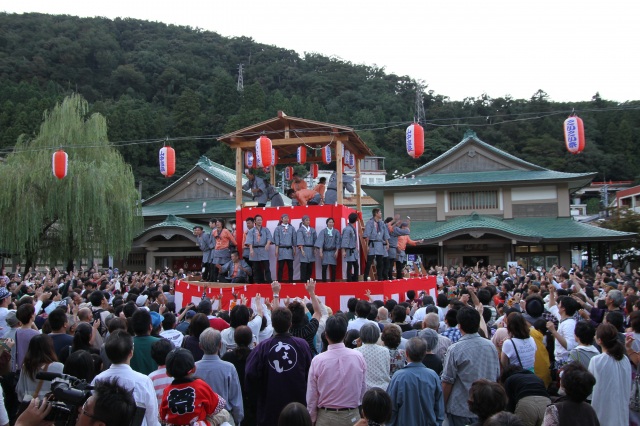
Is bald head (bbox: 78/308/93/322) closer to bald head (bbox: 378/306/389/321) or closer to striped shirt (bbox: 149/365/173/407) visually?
striped shirt (bbox: 149/365/173/407)

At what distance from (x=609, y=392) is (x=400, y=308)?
2.23 meters

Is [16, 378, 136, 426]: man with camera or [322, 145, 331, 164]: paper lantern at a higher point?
[322, 145, 331, 164]: paper lantern

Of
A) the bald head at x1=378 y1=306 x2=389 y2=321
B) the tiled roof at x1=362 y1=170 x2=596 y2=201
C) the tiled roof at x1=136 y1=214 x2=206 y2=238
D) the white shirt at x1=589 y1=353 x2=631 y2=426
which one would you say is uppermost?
the tiled roof at x1=362 y1=170 x2=596 y2=201

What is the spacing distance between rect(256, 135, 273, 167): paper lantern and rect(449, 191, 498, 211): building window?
61.7ft

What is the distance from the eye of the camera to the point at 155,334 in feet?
16.3

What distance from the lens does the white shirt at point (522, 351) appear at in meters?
4.59

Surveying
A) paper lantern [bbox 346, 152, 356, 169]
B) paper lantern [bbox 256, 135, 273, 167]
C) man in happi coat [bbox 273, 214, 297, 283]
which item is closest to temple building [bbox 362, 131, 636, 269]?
paper lantern [bbox 346, 152, 356, 169]

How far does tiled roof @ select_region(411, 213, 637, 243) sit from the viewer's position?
2456cm

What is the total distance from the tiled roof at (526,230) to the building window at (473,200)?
1.05 meters

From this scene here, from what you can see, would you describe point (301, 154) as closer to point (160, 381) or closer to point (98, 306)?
point (98, 306)

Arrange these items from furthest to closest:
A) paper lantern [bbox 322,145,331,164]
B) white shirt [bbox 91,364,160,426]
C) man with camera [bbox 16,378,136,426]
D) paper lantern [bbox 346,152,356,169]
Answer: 1. paper lantern [bbox 346,152,356,169]
2. paper lantern [bbox 322,145,331,164]
3. white shirt [bbox 91,364,160,426]
4. man with camera [bbox 16,378,136,426]

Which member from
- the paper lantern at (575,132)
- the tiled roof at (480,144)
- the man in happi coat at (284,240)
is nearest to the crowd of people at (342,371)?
the man in happi coat at (284,240)

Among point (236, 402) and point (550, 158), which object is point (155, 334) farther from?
point (550, 158)

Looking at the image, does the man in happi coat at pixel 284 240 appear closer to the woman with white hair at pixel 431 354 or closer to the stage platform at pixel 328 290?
the stage platform at pixel 328 290
